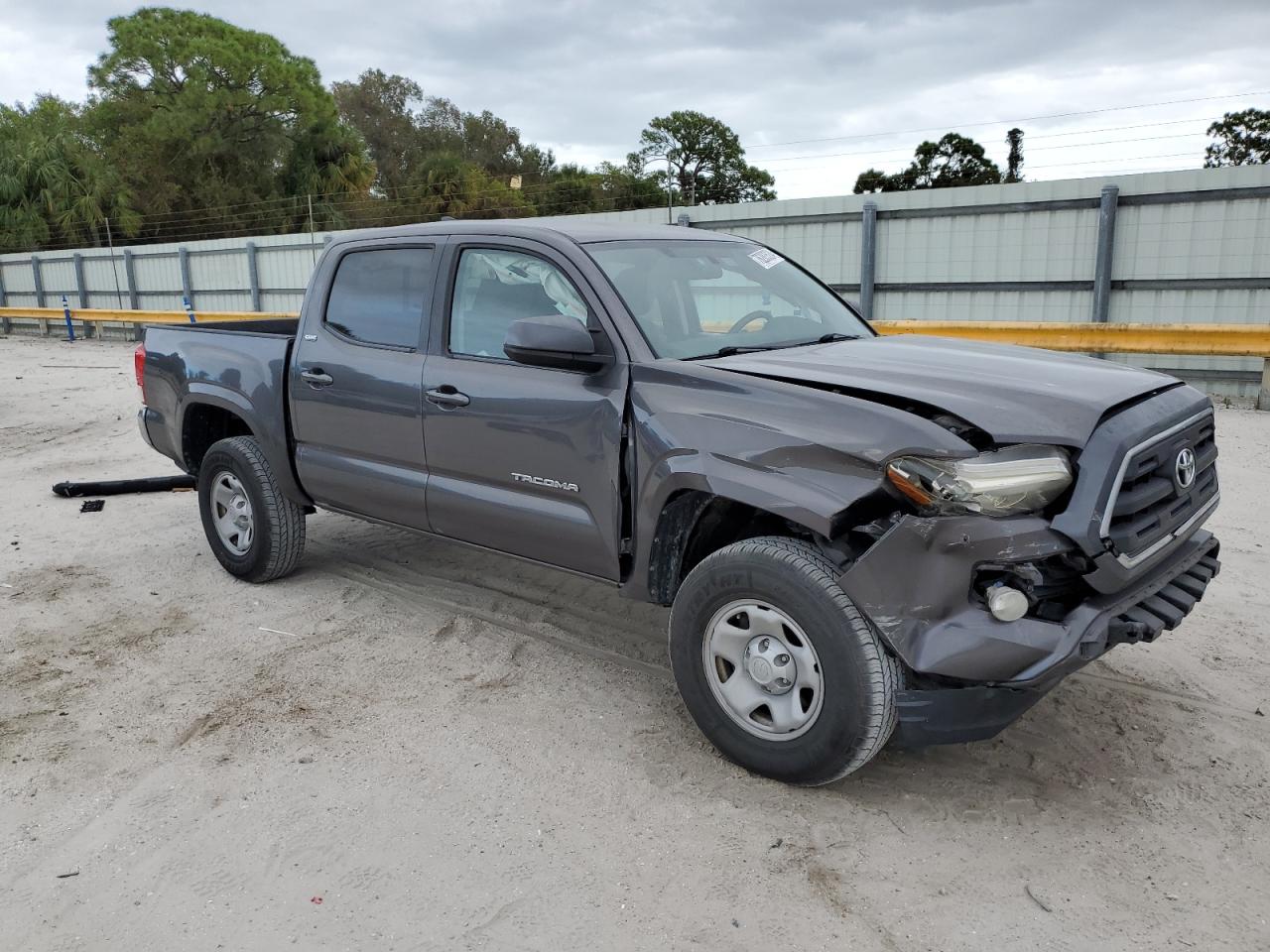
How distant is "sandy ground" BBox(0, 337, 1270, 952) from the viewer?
2.65 m

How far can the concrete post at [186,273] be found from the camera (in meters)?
24.0

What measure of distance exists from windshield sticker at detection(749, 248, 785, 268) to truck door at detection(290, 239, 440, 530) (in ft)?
4.69

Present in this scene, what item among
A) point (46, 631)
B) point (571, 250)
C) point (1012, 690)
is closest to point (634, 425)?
point (571, 250)

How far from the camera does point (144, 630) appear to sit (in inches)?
187

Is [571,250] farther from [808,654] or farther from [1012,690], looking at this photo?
[1012,690]

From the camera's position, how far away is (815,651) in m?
3.02

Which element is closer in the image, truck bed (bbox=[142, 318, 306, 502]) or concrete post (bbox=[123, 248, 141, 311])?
truck bed (bbox=[142, 318, 306, 502])

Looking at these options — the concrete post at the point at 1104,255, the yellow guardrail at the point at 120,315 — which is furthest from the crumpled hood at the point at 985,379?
the yellow guardrail at the point at 120,315

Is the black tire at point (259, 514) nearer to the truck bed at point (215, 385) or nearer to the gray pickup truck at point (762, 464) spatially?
the truck bed at point (215, 385)

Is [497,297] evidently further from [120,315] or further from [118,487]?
[120,315]

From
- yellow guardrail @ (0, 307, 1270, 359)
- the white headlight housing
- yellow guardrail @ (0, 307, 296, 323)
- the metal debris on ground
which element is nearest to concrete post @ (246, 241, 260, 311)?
yellow guardrail @ (0, 307, 296, 323)

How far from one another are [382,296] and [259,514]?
1422 millimetres

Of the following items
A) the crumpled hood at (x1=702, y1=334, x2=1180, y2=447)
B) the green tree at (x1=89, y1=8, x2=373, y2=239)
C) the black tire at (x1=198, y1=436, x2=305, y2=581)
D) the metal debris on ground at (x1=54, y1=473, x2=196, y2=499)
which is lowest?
the metal debris on ground at (x1=54, y1=473, x2=196, y2=499)

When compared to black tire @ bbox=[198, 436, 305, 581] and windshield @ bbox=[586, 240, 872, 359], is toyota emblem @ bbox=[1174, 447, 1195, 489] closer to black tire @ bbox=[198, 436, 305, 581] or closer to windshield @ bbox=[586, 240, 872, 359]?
windshield @ bbox=[586, 240, 872, 359]
